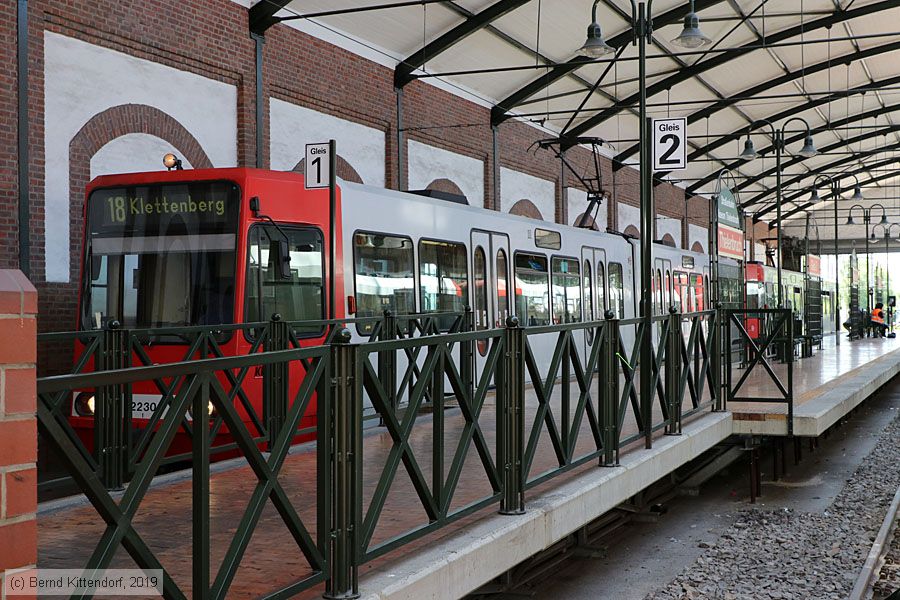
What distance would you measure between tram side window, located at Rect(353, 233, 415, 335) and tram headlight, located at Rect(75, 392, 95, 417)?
9.25 ft

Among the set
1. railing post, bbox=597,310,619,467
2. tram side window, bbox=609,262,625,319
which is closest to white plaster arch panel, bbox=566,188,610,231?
tram side window, bbox=609,262,625,319

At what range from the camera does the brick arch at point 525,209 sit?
25.2m

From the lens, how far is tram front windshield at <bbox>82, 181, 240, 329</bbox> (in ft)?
30.2

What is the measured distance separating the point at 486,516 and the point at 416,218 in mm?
6735

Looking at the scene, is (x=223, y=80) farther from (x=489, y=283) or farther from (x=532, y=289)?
(x=532, y=289)

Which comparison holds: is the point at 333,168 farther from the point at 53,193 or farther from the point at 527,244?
the point at 527,244

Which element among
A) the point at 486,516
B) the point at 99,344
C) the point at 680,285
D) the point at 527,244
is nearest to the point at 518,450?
the point at 486,516

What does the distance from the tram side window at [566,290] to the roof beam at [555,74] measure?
5.65 metres

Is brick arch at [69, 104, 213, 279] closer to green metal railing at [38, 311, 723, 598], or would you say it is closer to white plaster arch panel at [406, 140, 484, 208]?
green metal railing at [38, 311, 723, 598]

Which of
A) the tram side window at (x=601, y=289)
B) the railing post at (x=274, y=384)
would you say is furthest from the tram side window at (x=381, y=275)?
Result: the tram side window at (x=601, y=289)

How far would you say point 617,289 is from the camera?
19125 millimetres

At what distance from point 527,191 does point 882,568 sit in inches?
717

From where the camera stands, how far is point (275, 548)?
4633 millimetres

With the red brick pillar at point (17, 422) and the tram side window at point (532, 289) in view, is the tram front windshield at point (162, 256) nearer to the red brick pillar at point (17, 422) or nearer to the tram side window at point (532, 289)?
the tram side window at point (532, 289)
